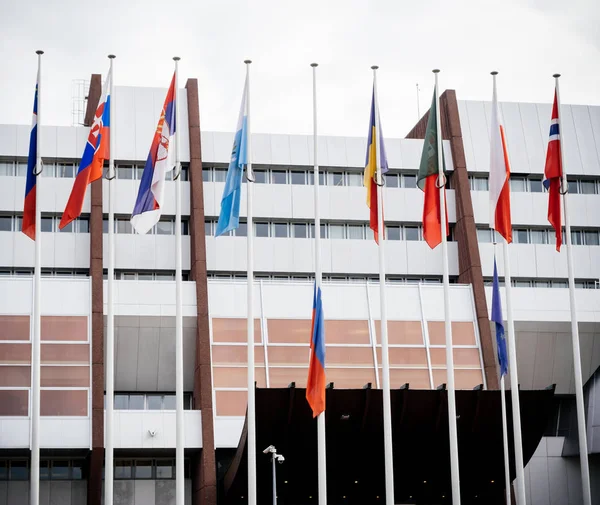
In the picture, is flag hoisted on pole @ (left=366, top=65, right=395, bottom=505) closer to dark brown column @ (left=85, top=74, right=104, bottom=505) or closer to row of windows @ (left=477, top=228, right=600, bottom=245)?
dark brown column @ (left=85, top=74, right=104, bottom=505)

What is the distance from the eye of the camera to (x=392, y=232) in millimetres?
48594

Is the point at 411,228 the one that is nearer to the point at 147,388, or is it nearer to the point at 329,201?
the point at 329,201

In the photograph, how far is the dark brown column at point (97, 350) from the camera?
125 feet

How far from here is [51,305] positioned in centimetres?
4106

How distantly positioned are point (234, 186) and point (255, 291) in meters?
16.7

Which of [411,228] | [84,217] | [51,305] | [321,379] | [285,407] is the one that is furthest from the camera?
[411,228]

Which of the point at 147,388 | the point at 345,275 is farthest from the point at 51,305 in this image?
the point at 345,275

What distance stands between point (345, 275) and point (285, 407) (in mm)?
13764

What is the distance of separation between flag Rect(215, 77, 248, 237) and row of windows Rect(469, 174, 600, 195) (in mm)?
24518

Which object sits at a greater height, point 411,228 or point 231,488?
point 411,228

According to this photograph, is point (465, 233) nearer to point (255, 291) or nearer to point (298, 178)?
point (298, 178)

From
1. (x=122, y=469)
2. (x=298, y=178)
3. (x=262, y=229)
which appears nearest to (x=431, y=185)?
(x=262, y=229)

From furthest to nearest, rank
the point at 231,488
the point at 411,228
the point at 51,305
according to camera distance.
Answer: the point at 411,228 < the point at 51,305 < the point at 231,488

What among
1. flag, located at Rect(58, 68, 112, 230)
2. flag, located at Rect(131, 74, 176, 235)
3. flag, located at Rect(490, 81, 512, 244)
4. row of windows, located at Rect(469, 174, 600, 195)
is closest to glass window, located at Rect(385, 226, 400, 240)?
row of windows, located at Rect(469, 174, 600, 195)
